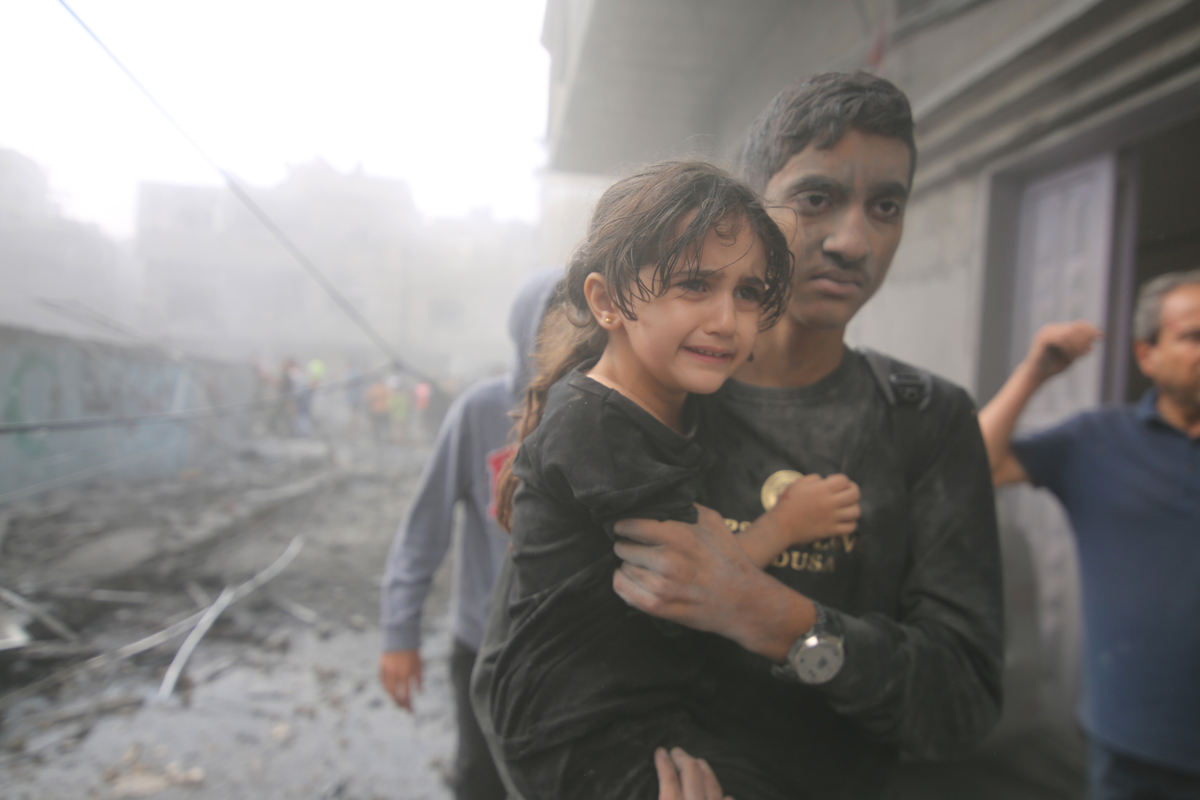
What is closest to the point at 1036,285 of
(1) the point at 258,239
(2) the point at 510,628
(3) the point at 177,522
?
(2) the point at 510,628

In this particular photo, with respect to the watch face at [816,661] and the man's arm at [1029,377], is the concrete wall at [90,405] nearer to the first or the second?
the watch face at [816,661]

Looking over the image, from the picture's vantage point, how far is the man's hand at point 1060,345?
1.29 metres

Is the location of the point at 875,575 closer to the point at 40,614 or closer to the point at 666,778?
the point at 666,778

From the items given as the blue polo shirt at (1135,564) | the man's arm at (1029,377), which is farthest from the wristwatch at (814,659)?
the blue polo shirt at (1135,564)

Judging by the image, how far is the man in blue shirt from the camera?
1.53m

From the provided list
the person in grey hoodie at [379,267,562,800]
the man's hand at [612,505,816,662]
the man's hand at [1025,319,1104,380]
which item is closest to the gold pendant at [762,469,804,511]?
the man's hand at [612,505,816,662]

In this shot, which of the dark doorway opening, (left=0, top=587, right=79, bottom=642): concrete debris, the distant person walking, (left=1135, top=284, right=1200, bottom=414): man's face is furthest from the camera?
the distant person walking

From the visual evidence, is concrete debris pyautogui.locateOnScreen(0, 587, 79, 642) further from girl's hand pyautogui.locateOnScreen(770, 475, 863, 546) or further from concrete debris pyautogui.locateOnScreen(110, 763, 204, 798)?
girl's hand pyautogui.locateOnScreen(770, 475, 863, 546)

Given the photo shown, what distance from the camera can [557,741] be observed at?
667mm

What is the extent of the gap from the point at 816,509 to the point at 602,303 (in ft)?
1.29

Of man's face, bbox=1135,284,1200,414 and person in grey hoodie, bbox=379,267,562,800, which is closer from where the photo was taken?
man's face, bbox=1135,284,1200,414

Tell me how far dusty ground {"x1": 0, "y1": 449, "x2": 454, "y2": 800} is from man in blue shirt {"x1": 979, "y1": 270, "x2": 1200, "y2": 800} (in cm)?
235

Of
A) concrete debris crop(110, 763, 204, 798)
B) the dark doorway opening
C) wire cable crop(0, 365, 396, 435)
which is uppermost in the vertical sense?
the dark doorway opening

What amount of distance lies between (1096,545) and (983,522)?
135cm
